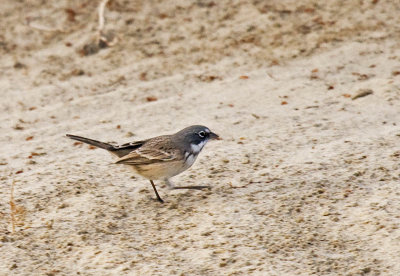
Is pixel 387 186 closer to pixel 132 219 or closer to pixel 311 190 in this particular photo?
pixel 311 190

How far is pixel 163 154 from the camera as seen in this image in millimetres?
5766

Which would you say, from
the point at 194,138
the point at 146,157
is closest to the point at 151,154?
the point at 146,157

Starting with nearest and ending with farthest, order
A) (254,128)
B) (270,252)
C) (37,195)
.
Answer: (270,252)
(37,195)
(254,128)

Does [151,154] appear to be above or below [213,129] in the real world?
above

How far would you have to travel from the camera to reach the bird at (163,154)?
5746mm

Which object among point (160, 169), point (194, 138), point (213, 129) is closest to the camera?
point (160, 169)

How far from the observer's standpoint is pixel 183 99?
327 inches

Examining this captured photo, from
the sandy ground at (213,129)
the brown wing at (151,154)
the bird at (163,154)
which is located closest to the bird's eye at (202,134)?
the bird at (163,154)

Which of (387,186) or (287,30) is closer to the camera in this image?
(387,186)

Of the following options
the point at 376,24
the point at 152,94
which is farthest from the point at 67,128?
the point at 376,24

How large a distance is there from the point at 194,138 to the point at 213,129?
1438mm

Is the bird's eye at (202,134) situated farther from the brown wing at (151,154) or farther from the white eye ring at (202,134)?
the brown wing at (151,154)

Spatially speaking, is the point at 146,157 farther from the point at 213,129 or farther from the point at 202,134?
the point at 213,129

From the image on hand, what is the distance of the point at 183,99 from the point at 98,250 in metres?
3.51
